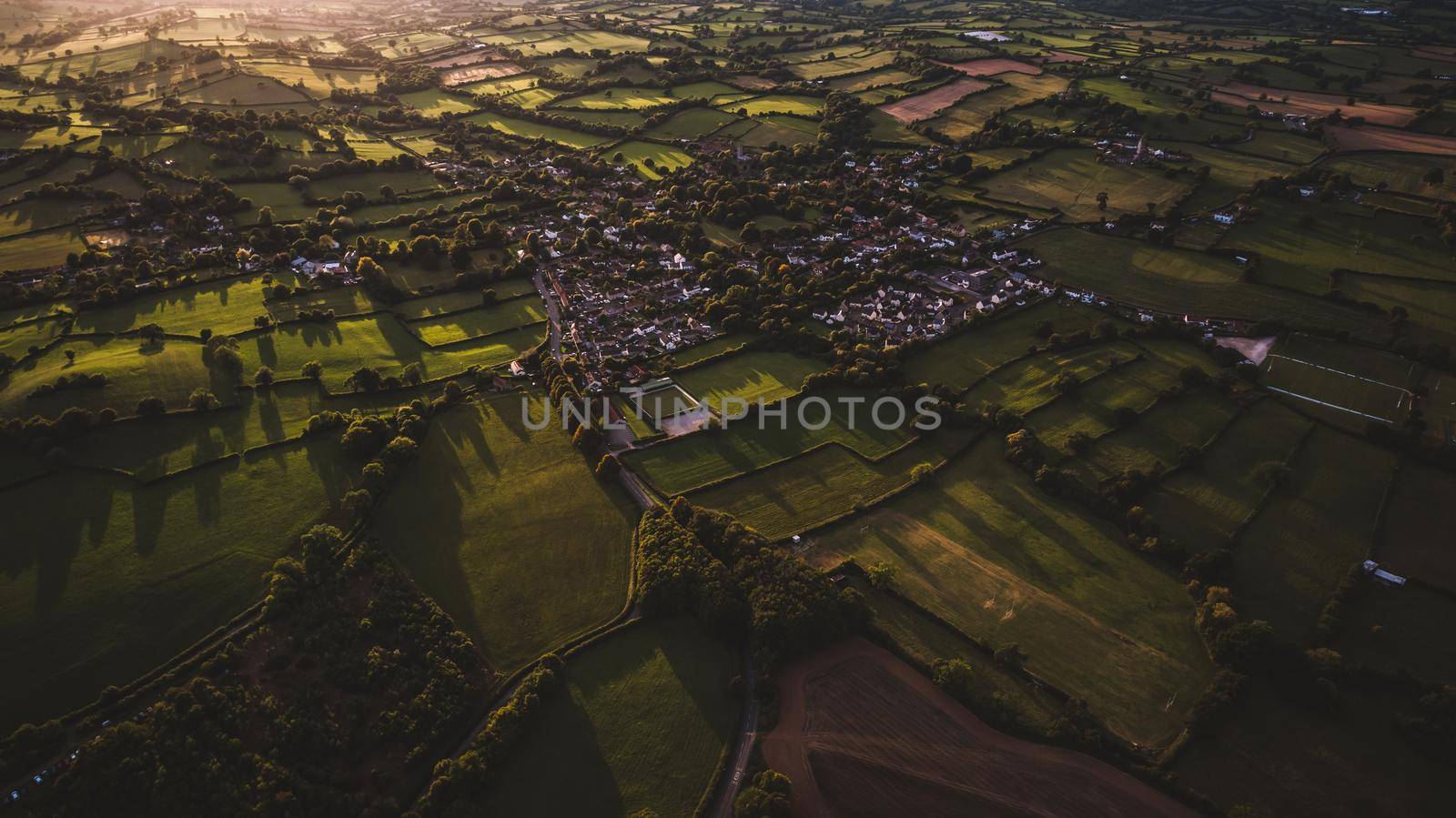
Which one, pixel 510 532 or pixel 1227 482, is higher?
pixel 510 532

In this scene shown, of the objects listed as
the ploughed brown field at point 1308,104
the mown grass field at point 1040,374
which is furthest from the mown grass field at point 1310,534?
the ploughed brown field at point 1308,104

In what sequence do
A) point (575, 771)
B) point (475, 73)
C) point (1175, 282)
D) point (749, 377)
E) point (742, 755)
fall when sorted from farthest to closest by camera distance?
point (475, 73) → point (1175, 282) → point (749, 377) → point (742, 755) → point (575, 771)

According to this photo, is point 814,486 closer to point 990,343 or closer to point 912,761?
point 912,761

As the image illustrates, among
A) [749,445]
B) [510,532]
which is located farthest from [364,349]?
[749,445]

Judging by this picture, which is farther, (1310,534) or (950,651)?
(1310,534)

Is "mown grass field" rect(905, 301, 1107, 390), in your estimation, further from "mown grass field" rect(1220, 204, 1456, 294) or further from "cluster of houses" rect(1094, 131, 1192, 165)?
"cluster of houses" rect(1094, 131, 1192, 165)

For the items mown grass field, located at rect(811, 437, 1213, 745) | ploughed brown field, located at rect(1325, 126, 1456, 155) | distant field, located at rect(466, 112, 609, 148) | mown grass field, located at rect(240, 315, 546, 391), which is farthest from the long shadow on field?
ploughed brown field, located at rect(1325, 126, 1456, 155)
